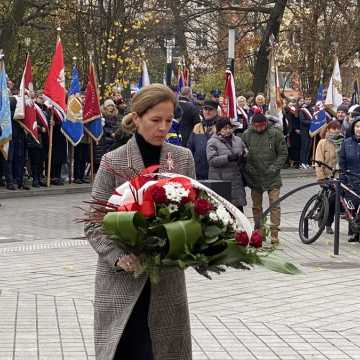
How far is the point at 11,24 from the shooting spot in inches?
1224

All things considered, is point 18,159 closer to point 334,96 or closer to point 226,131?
point 226,131

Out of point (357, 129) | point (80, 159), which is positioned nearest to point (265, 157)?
point (357, 129)

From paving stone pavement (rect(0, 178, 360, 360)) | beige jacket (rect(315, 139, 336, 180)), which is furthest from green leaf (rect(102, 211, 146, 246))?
beige jacket (rect(315, 139, 336, 180))

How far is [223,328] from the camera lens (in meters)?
8.43

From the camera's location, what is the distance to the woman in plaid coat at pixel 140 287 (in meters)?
4.92

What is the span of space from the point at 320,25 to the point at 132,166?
109 feet

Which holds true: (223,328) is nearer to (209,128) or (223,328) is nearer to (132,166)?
(132,166)

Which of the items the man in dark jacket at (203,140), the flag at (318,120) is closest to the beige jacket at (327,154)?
the man in dark jacket at (203,140)

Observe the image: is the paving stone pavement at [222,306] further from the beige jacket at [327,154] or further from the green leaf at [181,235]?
the green leaf at [181,235]

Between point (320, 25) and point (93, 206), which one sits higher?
point (320, 25)

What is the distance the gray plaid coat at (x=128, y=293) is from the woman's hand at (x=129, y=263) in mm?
84

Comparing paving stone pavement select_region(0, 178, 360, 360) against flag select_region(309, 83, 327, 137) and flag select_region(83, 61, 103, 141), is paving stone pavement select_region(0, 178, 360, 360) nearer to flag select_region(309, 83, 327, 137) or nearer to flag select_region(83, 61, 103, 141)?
flag select_region(83, 61, 103, 141)

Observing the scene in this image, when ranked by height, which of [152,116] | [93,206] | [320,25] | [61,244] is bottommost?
[61,244]

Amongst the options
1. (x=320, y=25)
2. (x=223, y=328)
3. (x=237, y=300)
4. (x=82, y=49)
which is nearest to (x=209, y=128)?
(x=237, y=300)
